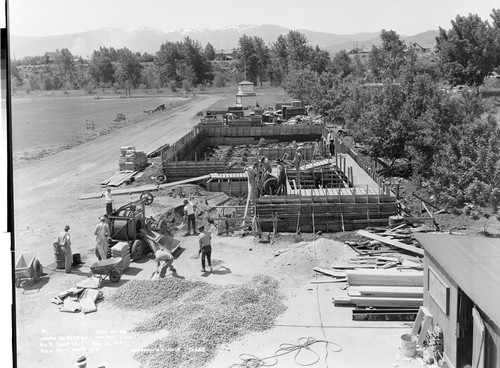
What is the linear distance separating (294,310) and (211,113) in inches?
1708

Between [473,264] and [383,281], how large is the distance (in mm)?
3586

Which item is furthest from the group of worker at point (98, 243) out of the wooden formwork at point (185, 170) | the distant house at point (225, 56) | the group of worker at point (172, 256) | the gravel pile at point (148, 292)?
the distant house at point (225, 56)

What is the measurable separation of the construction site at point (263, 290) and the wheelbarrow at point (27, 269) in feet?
0.12

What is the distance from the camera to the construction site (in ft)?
33.8

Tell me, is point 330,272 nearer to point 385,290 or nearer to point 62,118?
point 385,290

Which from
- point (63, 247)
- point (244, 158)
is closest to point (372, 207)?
point (63, 247)

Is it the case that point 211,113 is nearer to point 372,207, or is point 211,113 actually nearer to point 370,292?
point 372,207

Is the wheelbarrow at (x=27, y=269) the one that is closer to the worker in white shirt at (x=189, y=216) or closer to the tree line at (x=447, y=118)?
the worker in white shirt at (x=189, y=216)

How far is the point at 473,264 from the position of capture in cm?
934

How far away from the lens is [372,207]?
18.8m

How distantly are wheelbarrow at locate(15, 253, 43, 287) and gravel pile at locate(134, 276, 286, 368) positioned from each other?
3.98 m

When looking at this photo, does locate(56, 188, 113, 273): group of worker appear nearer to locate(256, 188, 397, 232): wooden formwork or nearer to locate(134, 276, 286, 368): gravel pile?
locate(134, 276, 286, 368): gravel pile

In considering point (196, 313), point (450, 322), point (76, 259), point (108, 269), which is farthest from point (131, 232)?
point (450, 322)

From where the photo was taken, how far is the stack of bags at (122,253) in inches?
575
